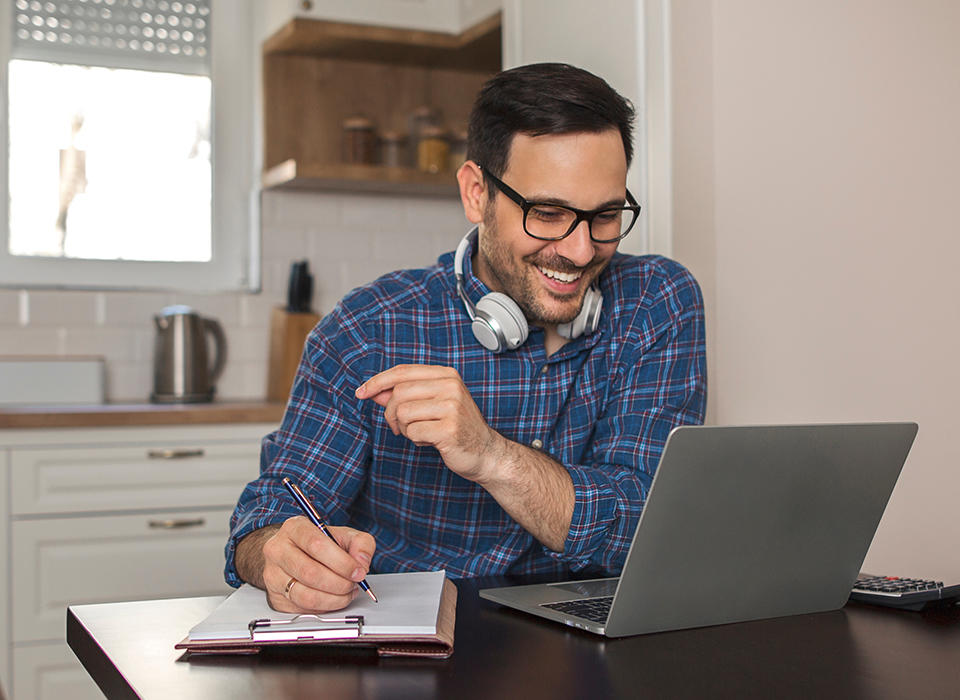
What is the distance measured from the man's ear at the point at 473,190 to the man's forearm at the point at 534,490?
0.50m

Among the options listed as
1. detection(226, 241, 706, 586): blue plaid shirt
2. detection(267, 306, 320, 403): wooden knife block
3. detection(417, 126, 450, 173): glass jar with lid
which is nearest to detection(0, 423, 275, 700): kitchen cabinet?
detection(267, 306, 320, 403): wooden knife block

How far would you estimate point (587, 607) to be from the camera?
3.51 feet

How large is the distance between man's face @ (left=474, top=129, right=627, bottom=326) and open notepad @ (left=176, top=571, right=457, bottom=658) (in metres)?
0.62

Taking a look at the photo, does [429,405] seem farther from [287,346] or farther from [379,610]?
[287,346]

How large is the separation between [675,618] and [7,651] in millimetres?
2151

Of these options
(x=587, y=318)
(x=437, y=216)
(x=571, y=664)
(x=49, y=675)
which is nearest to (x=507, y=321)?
(x=587, y=318)

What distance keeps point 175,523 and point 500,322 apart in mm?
1596

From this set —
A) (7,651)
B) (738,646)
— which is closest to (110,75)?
(7,651)

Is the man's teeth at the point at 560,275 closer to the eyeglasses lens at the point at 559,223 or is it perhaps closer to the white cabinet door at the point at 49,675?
the eyeglasses lens at the point at 559,223

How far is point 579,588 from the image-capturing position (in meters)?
1.19

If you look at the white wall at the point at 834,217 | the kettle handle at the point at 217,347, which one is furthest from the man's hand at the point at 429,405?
the kettle handle at the point at 217,347

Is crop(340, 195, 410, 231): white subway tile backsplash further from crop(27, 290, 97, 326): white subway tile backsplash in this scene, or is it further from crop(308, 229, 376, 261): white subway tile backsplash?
crop(27, 290, 97, 326): white subway tile backsplash

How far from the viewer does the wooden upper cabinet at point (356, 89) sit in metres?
3.26

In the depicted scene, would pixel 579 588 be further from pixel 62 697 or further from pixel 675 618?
pixel 62 697
